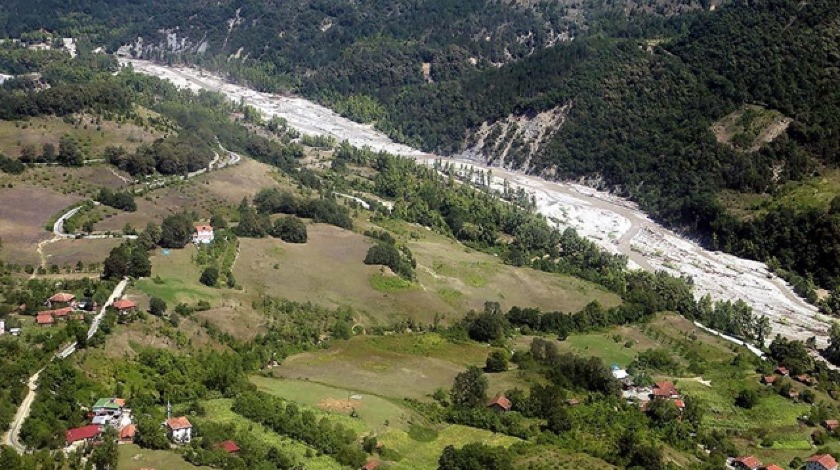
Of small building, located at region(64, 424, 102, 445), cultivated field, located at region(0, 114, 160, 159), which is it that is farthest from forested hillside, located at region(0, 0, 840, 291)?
small building, located at region(64, 424, 102, 445)

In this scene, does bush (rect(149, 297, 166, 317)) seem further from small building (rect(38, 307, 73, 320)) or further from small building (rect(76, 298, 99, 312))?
small building (rect(38, 307, 73, 320))

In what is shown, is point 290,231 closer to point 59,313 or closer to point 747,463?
point 59,313

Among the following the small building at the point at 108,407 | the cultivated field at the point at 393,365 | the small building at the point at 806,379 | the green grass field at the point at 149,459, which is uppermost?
the small building at the point at 806,379

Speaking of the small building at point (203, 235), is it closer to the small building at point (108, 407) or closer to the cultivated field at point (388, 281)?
the cultivated field at point (388, 281)

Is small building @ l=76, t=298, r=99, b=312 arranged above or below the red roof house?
below

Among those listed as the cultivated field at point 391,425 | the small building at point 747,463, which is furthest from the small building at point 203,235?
the small building at point 747,463

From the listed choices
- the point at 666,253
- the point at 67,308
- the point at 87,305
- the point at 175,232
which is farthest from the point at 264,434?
the point at 666,253
